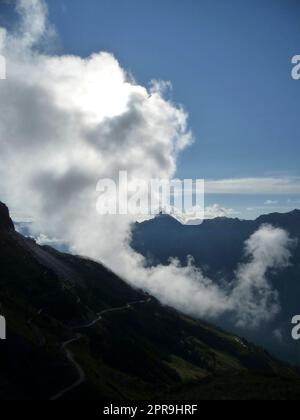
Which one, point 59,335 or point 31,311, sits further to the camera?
point 31,311

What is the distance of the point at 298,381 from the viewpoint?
4173 inches

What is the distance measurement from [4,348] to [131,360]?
8833cm

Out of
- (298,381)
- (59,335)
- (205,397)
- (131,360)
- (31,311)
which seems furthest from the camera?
(131,360)

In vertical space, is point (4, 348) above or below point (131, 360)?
above

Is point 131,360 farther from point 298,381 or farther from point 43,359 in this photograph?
point 298,381
